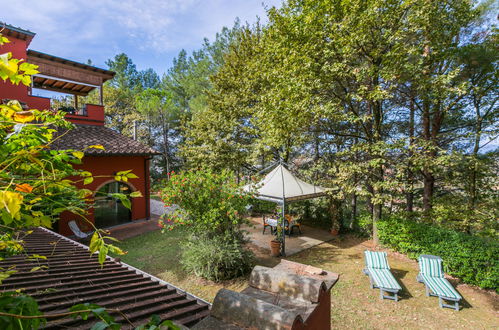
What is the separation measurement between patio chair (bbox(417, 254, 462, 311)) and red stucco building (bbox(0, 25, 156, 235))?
35.6 ft

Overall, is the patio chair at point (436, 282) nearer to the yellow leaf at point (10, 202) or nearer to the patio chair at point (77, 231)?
the yellow leaf at point (10, 202)

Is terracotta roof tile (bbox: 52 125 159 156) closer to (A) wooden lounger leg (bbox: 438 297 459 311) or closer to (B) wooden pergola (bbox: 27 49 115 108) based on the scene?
(B) wooden pergola (bbox: 27 49 115 108)

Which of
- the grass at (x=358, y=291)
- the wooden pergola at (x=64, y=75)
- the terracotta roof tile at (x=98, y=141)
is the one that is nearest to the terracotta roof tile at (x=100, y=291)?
the grass at (x=358, y=291)

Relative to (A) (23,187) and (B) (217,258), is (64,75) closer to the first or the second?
(B) (217,258)

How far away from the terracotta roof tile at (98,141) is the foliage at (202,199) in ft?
15.9

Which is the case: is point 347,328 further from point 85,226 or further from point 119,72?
point 119,72

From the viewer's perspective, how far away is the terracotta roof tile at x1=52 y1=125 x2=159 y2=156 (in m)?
9.99

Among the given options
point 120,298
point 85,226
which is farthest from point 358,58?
point 85,226

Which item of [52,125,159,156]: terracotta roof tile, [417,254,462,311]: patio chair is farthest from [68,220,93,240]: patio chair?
[417,254,462,311]: patio chair

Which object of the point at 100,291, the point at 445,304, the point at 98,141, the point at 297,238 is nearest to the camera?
the point at 100,291

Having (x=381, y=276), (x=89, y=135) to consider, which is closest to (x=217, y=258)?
(x=381, y=276)

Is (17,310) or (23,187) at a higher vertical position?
(23,187)

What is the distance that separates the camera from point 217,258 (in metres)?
7.10

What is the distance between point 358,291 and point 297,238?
453cm
